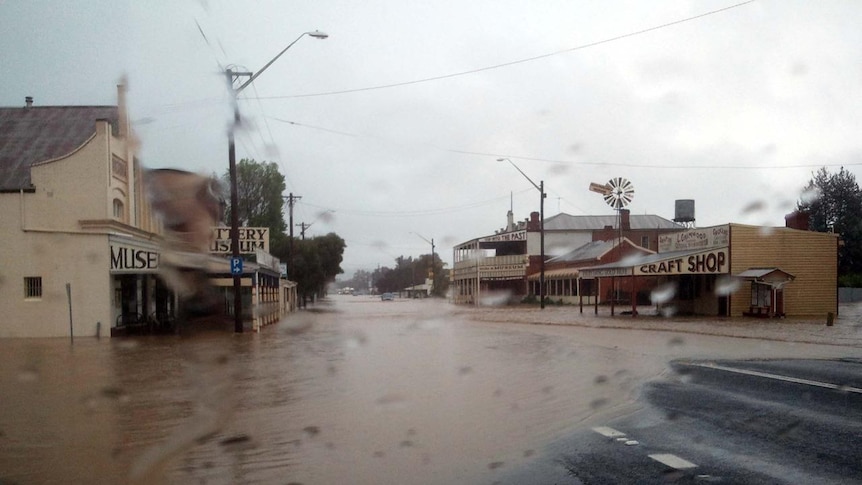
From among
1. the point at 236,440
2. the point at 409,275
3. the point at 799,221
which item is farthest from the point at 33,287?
the point at 409,275

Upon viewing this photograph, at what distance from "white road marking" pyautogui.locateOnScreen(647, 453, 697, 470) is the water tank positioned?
206ft

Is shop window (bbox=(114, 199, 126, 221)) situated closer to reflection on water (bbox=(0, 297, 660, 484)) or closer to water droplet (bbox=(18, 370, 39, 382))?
reflection on water (bbox=(0, 297, 660, 484))

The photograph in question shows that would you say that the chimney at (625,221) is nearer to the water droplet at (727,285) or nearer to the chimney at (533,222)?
the chimney at (533,222)

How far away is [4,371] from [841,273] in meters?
55.9

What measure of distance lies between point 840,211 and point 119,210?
45.7 metres

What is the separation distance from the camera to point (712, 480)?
627 cm

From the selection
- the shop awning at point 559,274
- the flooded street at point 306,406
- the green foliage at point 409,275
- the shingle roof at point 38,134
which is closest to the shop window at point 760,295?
the flooded street at point 306,406

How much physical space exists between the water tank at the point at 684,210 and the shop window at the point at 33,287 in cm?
5552

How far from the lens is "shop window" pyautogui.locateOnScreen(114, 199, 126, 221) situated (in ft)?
81.6

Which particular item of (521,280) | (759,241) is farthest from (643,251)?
(759,241)

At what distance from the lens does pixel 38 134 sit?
88.2 feet

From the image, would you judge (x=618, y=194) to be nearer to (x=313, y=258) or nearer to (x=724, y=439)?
(x=313, y=258)

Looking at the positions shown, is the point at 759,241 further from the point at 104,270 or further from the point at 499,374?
the point at 104,270

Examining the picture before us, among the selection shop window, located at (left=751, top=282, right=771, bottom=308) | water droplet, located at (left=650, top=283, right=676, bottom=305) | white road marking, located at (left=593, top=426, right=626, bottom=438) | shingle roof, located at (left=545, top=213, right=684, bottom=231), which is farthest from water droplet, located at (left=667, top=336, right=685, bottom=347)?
shingle roof, located at (left=545, top=213, right=684, bottom=231)
